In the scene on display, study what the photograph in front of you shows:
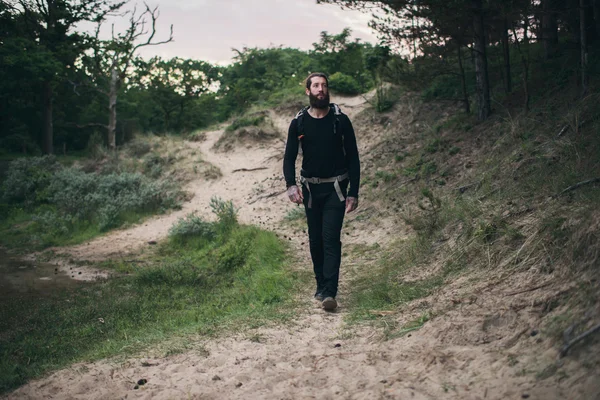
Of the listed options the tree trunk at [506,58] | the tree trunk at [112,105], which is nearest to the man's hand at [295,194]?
the tree trunk at [506,58]

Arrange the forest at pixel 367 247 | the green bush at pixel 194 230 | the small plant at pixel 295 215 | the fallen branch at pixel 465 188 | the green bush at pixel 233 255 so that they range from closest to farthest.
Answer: the forest at pixel 367 247
the fallen branch at pixel 465 188
the green bush at pixel 233 255
the green bush at pixel 194 230
the small plant at pixel 295 215

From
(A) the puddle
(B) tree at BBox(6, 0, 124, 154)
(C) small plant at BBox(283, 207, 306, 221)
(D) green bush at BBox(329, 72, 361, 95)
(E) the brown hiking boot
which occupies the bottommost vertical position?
(A) the puddle

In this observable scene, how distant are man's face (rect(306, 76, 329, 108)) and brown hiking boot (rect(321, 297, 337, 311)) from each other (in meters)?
1.97

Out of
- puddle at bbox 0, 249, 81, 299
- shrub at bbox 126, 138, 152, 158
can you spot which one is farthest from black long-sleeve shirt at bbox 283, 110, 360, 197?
shrub at bbox 126, 138, 152, 158

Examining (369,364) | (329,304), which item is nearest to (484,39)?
(329,304)

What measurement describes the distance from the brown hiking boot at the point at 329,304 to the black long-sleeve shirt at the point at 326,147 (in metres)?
1.09

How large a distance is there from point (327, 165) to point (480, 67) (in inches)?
285

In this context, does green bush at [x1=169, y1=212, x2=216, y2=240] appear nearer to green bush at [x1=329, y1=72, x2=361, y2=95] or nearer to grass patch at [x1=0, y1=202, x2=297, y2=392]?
grass patch at [x1=0, y1=202, x2=297, y2=392]

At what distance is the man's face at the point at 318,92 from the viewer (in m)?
5.12

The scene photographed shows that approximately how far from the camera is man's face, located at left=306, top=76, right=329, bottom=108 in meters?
5.12

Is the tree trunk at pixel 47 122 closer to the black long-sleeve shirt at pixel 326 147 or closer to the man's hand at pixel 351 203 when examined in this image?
the black long-sleeve shirt at pixel 326 147

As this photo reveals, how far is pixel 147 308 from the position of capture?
657 cm

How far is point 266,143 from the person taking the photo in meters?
20.2

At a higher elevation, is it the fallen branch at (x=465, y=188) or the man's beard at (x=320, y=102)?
the man's beard at (x=320, y=102)
